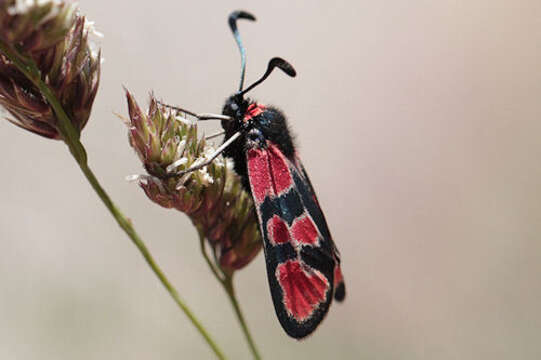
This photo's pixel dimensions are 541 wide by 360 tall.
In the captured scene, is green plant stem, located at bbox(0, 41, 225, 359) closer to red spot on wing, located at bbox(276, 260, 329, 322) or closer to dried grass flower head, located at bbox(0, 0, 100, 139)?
dried grass flower head, located at bbox(0, 0, 100, 139)

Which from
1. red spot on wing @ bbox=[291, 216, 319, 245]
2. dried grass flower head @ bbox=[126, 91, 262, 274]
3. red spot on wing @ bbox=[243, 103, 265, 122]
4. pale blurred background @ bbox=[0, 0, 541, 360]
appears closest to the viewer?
dried grass flower head @ bbox=[126, 91, 262, 274]

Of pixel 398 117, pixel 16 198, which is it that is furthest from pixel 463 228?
pixel 16 198

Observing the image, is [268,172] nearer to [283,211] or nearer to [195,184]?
[283,211]

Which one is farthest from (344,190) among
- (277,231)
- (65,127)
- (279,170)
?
(65,127)

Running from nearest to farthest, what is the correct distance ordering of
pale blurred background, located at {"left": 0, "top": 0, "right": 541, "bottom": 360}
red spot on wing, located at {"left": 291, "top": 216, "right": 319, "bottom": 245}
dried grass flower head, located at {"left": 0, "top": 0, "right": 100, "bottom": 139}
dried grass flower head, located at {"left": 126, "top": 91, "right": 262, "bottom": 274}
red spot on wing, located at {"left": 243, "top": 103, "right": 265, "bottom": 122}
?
dried grass flower head, located at {"left": 0, "top": 0, "right": 100, "bottom": 139} < dried grass flower head, located at {"left": 126, "top": 91, "right": 262, "bottom": 274} < red spot on wing, located at {"left": 291, "top": 216, "right": 319, "bottom": 245} < red spot on wing, located at {"left": 243, "top": 103, "right": 265, "bottom": 122} < pale blurred background, located at {"left": 0, "top": 0, "right": 541, "bottom": 360}

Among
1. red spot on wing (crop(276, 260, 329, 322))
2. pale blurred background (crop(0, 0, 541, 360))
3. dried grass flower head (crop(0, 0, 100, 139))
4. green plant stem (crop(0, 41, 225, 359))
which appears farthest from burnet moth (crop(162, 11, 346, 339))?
pale blurred background (crop(0, 0, 541, 360))

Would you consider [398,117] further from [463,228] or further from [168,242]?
[168,242]

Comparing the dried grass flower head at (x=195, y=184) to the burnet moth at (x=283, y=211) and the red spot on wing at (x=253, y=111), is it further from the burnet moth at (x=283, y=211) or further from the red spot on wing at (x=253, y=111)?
the red spot on wing at (x=253, y=111)
